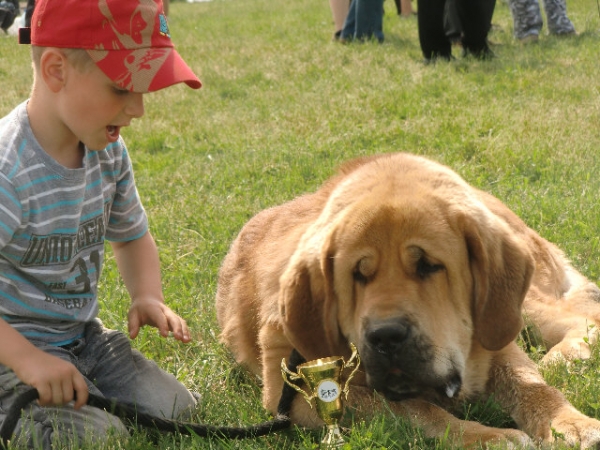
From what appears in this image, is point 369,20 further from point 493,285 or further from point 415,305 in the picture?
point 415,305

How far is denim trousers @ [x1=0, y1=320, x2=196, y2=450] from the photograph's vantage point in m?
3.42

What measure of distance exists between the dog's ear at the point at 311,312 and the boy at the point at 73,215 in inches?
20.2

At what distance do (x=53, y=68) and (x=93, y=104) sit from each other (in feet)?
0.69

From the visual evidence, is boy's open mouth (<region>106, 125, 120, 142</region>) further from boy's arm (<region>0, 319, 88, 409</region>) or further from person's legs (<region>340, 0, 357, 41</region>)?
person's legs (<region>340, 0, 357, 41</region>)

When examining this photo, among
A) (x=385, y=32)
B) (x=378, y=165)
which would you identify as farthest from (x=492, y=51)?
(x=378, y=165)

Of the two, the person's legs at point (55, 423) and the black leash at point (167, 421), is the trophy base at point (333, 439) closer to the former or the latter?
the black leash at point (167, 421)

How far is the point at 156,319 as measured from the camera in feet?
12.7

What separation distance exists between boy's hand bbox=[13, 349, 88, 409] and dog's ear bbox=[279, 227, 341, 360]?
90cm

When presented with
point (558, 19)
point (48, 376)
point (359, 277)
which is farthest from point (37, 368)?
point (558, 19)

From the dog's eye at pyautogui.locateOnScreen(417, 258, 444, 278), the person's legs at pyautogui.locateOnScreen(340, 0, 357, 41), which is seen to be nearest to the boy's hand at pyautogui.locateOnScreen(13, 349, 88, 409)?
the dog's eye at pyautogui.locateOnScreen(417, 258, 444, 278)

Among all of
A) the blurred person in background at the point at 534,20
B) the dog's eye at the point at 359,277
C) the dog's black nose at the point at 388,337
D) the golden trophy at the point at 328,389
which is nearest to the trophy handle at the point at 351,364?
the golden trophy at the point at 328,389

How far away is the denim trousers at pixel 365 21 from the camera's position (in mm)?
13070

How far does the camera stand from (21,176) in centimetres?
352

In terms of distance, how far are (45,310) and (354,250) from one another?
4.36 feet
